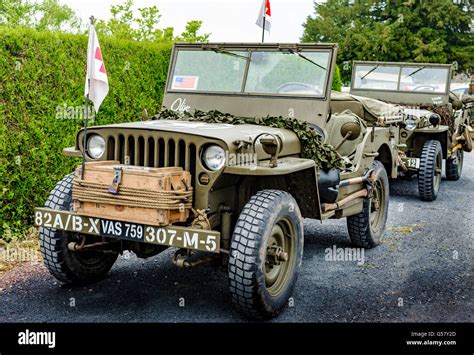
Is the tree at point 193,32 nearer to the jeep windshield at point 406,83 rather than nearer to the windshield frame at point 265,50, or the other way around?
the jeep windshield at point 406,83

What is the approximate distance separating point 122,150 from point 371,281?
7.86 feet

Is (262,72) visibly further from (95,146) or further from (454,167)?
(454,167)

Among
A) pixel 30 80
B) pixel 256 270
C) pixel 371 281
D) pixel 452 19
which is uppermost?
pixel 452 19

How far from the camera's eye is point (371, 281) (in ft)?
17.3

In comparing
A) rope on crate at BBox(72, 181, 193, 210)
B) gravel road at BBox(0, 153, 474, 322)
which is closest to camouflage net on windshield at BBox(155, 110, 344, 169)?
gravel road at BBox(0, 153, 474, 322)

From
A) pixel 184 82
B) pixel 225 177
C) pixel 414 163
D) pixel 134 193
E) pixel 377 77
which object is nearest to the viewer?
pixel 134 193

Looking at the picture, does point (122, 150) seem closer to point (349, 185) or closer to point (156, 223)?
point (156, 223)

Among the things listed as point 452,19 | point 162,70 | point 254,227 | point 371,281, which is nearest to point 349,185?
point 371,281

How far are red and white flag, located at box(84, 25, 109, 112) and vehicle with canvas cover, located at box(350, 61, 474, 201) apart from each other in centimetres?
534

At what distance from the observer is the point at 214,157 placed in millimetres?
4164

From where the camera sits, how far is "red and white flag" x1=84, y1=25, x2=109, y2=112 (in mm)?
4512

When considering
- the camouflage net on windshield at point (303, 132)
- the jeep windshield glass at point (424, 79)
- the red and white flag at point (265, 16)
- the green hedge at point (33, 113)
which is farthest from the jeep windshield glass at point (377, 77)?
the camouflage net on windshield at point (303, 132)

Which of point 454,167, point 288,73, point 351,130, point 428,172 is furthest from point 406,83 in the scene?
point 288,73

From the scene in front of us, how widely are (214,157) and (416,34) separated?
85.3ft
